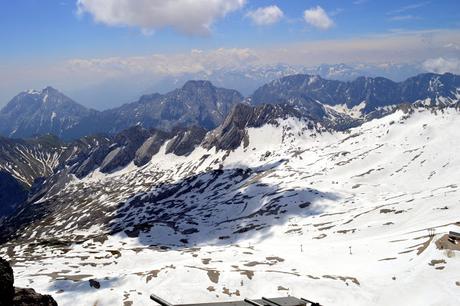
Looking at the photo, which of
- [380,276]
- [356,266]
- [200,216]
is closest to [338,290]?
[380,276]

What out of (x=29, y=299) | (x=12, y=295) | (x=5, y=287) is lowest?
(x=29, y=299)

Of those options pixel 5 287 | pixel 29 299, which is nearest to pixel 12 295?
pixel 5 287

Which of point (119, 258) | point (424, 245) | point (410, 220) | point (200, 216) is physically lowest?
point (200, 216)

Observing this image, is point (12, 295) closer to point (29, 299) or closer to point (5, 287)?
point (5, 287)

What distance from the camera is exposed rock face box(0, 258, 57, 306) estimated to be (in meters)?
14.2

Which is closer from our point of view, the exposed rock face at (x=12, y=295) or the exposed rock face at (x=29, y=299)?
the exposed rock face at (x=12, y=295)

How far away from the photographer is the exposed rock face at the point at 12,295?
Answer: 14211mm

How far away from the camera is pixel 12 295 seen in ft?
48.0

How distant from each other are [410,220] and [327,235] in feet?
79.0

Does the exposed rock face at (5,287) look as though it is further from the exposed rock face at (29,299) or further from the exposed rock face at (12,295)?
the exposed rock face at (29,299)

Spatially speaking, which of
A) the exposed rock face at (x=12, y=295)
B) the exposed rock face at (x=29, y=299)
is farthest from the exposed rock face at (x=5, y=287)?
the exposed rock face at (x=29, y=299)

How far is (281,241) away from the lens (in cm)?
12938

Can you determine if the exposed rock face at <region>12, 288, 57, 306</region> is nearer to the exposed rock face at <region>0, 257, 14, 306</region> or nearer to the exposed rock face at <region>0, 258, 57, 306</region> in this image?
the exposed rock face at <region>0, 258, 57, 306</region>

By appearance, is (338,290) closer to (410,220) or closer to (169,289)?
(169,289)
